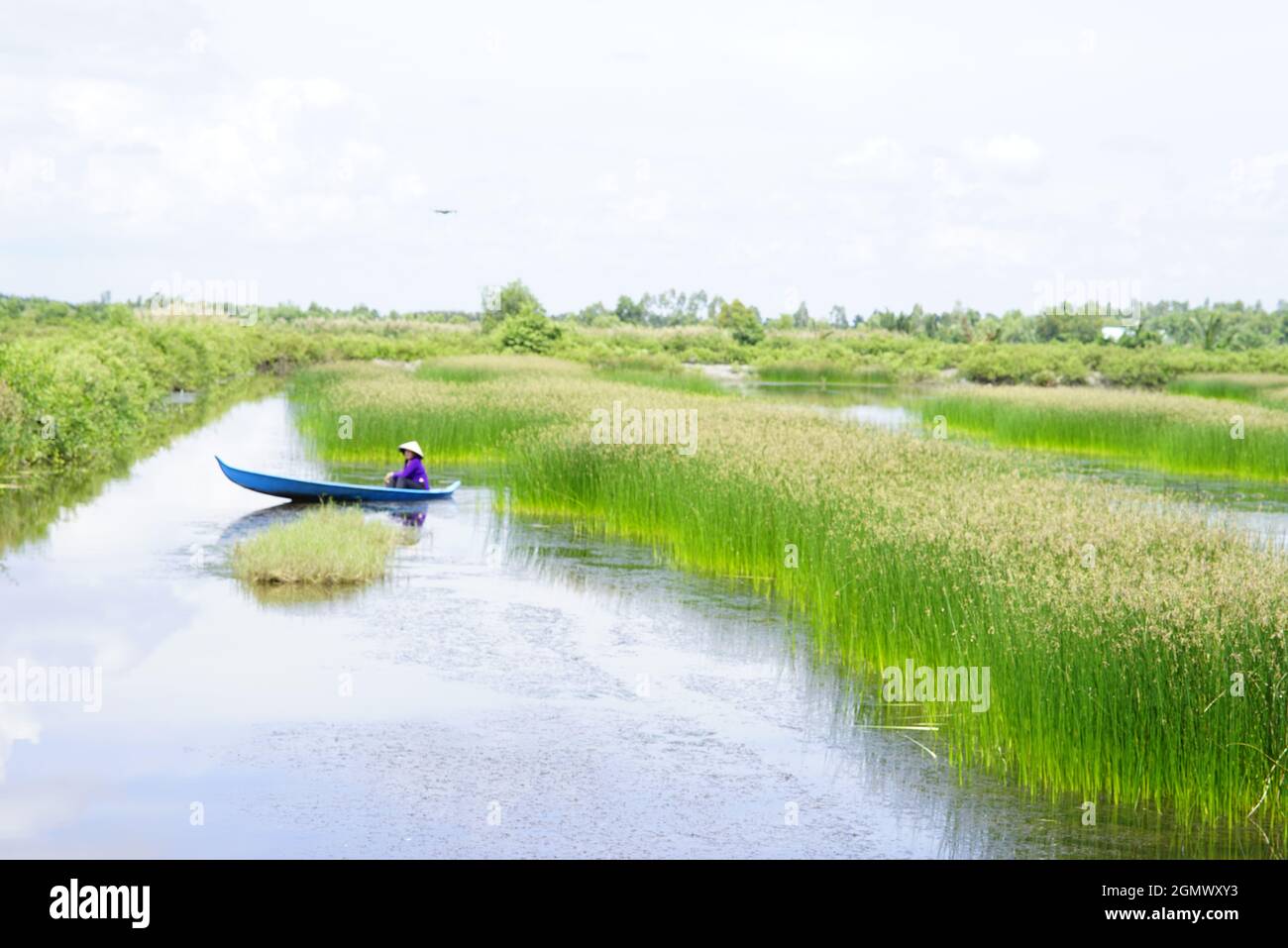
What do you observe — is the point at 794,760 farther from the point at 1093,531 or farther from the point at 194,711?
the point at 194,711

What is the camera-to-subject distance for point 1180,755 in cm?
851

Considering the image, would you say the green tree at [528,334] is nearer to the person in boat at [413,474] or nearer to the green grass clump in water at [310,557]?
the person in boat at [413,474]

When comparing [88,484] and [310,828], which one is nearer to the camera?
[310,828]

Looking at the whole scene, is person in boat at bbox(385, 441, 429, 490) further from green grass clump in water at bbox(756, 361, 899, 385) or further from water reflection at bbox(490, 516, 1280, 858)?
green grass clump in water at bbox(756, 361, 899, 385)

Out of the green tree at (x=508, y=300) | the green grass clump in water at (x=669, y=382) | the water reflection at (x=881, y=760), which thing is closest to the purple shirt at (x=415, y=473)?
the water reflection at (x=881, y=760)

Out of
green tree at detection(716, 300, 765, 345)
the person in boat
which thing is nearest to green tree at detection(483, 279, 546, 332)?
green tree at detection(716, 300, 765, 345)

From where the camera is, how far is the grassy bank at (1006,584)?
27.9ft

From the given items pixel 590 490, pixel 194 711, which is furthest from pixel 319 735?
pixel 590 490

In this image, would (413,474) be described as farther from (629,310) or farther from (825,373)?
(629,310)

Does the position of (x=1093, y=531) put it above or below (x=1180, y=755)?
above

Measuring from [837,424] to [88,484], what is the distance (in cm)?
1292

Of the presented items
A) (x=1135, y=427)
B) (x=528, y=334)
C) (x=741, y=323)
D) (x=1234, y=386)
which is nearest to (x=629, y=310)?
(x=741, y=323)
